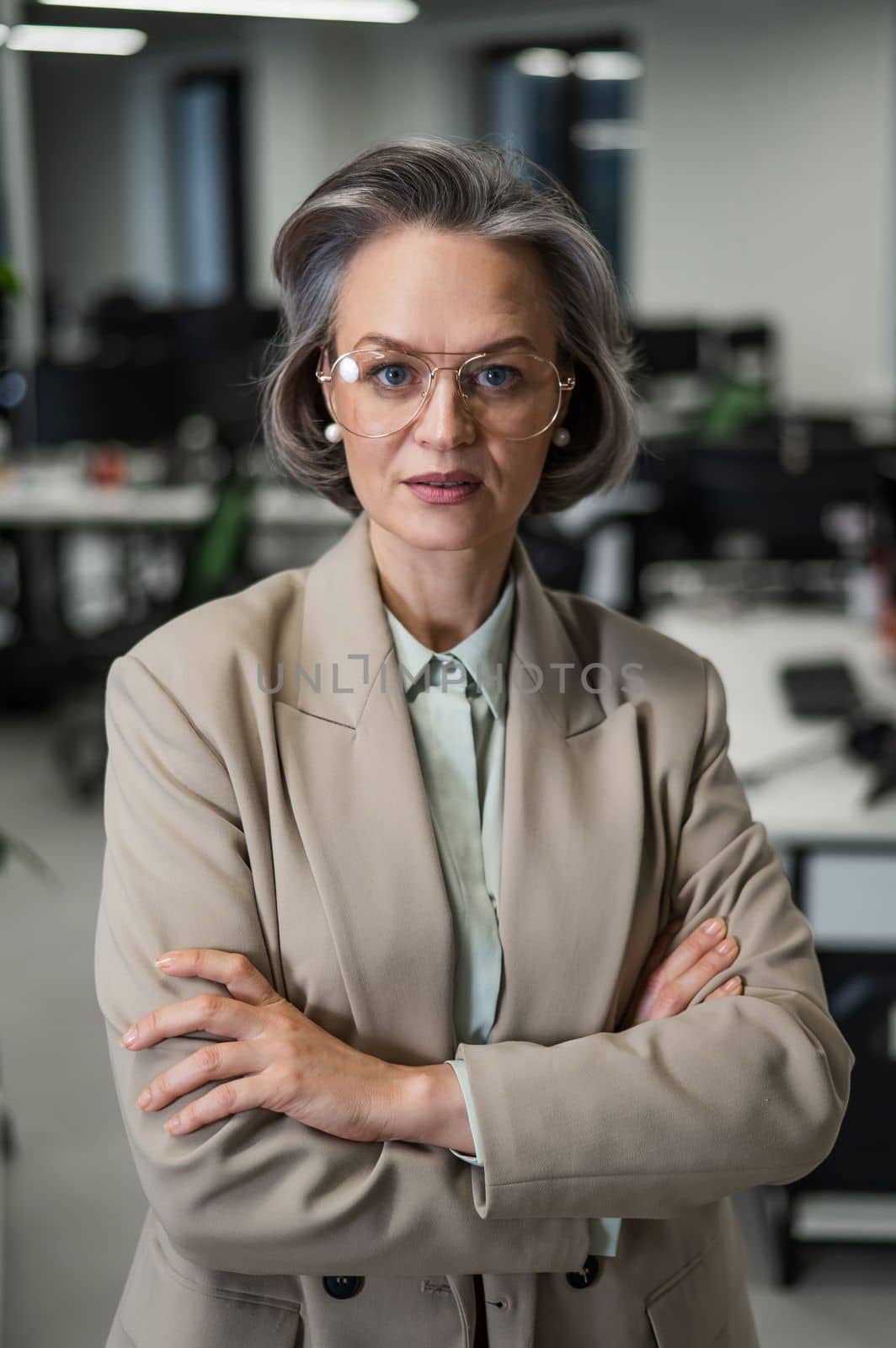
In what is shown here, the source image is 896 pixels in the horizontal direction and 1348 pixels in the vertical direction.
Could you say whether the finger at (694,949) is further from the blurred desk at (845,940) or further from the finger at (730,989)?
the blurred desk at (845,940)

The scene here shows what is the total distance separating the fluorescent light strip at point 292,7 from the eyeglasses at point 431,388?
5.52 meters

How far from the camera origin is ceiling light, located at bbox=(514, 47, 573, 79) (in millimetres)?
10039

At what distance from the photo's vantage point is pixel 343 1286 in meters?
1.15

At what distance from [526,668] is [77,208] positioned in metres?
11.9

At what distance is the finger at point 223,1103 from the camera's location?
3.44 ft

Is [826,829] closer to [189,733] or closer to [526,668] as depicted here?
[526,668]

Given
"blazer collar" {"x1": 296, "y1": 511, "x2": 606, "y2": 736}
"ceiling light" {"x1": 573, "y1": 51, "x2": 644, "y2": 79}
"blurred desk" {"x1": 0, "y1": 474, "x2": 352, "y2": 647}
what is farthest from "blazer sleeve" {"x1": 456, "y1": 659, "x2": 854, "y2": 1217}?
"ceiling light" {"x1": 573, "y1": 51, "x2": 644, "y2": 79}

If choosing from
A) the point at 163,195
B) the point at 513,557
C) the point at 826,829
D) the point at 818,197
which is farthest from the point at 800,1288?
the point at 163,195

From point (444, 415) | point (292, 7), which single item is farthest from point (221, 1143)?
point (292, 7)

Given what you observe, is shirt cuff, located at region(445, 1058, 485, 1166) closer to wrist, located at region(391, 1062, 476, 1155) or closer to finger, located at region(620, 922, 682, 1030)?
wrist, located at region(391, 1062, 476, 1155)

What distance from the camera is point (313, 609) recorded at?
1257 mm

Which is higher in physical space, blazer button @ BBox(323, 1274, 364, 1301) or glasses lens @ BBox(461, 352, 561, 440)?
glasses lens @ BBox(461, 352, 561, 440)

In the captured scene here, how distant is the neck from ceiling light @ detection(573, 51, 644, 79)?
9.49 meters

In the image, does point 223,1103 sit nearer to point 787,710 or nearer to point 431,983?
point 431,983
